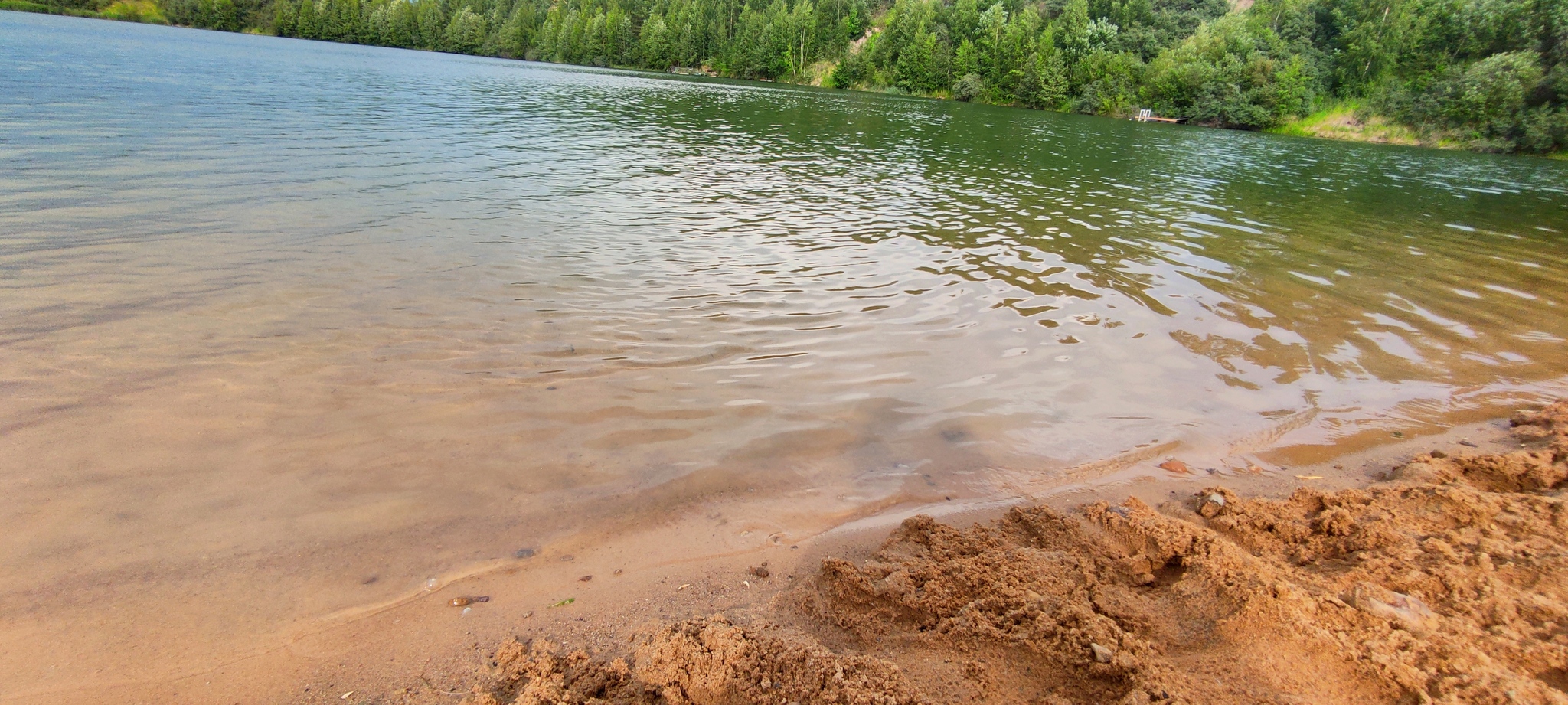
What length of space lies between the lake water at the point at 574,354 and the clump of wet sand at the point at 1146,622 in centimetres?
86

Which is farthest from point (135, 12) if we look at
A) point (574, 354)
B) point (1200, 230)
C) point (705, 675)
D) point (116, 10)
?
point (705, 675)

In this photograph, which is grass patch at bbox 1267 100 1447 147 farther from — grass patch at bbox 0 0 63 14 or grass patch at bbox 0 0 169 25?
grass patch at bbox 0 0 63 14

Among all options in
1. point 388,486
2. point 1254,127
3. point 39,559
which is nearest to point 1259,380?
point 388,486

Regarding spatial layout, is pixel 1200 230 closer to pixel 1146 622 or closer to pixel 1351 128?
pixel 1146 622

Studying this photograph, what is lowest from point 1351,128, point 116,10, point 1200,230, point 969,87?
point 1200,230

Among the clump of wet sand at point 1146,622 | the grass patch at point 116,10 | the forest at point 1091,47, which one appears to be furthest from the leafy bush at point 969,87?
the grass patch at point 116,10

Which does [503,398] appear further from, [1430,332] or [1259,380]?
[1430,332]

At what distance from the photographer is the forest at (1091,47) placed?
164 ft

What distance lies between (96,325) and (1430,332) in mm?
13534

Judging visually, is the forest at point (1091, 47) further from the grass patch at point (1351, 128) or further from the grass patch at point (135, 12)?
the grass patch at point (135, 12)

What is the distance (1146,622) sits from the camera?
2.80 m

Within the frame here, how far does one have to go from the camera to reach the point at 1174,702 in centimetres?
221

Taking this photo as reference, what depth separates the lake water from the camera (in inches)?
142

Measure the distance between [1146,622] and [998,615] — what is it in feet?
1.99
